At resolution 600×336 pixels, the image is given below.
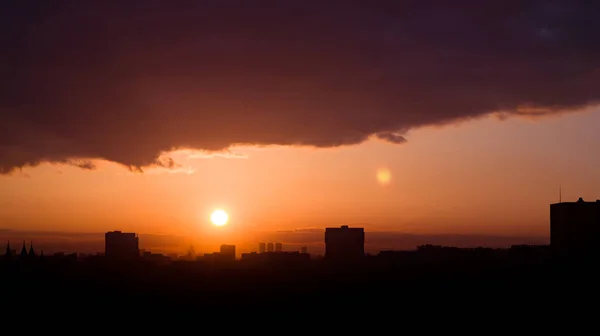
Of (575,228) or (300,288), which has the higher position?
(575,228)

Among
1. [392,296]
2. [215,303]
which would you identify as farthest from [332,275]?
[215,303]

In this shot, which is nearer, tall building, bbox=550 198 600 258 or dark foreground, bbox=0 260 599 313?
dark foreground, bbox=0 260 599 313

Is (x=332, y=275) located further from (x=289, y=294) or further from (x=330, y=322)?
(x=330, y=322)

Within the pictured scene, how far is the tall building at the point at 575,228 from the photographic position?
605ft

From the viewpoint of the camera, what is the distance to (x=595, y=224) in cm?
18362

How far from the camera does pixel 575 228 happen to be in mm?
190375

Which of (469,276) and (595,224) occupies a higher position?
(595,224)

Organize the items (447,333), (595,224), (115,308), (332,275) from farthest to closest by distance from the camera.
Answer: (332,275), (595,224), (115,308), (447,333)

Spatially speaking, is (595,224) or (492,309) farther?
(595,224)

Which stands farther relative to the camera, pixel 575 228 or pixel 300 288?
pixel 575 228

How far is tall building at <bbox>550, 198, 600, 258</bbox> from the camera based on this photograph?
18438 cm

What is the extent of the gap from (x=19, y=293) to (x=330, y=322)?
7304 centimetres

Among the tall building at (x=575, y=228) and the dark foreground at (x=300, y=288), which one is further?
the tall building at (x=575, y=228)

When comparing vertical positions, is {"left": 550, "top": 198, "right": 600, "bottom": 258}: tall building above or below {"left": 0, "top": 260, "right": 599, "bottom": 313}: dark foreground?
above
